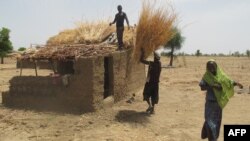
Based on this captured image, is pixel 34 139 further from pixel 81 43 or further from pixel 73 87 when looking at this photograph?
pixel 81 43

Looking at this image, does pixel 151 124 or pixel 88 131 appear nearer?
pixel 88 131

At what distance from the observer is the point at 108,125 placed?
870 centimetres

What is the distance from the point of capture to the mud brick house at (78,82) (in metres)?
9.54

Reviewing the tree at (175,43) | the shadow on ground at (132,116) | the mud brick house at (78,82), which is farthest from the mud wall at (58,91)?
the tree at (175,43)

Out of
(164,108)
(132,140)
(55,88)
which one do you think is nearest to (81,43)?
(55,88)

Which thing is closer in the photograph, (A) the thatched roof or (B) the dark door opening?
(A) the thatched roof

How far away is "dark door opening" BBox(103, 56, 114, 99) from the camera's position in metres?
10.8

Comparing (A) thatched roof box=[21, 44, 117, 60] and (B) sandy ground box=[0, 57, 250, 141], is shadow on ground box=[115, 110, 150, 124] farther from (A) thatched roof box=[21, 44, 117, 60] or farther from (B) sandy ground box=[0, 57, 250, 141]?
(A) thatched roof box=[21, 44, 117, 60]

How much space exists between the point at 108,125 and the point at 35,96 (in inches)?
106

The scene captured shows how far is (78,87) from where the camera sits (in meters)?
9.61

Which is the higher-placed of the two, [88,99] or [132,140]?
[88,99]

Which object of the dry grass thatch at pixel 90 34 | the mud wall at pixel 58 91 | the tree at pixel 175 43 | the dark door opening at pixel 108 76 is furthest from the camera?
the tree at pixel 175 43

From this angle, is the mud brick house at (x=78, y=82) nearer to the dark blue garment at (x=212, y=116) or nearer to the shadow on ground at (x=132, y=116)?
the shadow on ground at (x=132, y=116)

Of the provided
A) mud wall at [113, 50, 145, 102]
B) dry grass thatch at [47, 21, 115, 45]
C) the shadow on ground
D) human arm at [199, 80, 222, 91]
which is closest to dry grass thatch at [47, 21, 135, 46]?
dry grass thatch at [47, 21, 115, 45]
